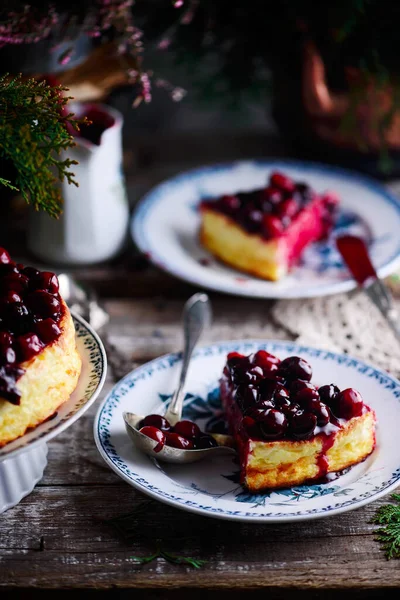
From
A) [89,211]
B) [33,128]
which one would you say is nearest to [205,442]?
[33,128]

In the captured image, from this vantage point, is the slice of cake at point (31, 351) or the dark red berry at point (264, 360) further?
the dark red berry at point (264, 360)

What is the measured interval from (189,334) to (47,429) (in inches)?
25.6

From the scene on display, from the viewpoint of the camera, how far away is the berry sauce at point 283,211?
246 cm

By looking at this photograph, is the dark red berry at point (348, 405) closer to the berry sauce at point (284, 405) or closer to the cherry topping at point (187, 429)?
the berry sauce at point (284, 405)

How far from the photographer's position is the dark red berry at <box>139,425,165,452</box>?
62.3 inches

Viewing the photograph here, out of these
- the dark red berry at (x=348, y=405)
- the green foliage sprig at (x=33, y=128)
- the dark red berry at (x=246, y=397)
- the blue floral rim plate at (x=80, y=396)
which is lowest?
the dark red berry at (x=348, y=405)

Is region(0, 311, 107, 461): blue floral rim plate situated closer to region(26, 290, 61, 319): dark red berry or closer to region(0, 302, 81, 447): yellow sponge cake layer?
region(0, 302, 81, 447): yellow sponge cake layer

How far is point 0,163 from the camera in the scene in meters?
2.24

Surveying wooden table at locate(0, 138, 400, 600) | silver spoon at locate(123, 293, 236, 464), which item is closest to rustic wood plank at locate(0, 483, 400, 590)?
wooden table at locate(0, 138, 400, 600)

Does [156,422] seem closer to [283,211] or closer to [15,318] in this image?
[15,318]

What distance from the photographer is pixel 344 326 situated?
2254 millimetres

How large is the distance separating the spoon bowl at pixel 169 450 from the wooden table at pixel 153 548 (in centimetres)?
10

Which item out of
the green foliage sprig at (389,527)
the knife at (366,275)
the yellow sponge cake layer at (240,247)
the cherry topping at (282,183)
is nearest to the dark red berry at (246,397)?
the green foliage sprig at (389,527)

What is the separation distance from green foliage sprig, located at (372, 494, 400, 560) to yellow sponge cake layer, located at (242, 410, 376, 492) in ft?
0.36
